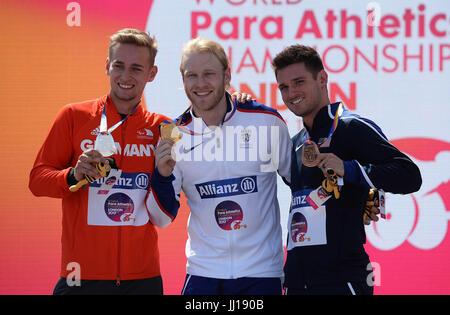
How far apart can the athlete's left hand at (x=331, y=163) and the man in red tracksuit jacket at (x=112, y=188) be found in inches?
→ 34.9

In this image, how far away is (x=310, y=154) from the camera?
7.22 feet

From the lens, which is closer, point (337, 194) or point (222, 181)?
point (337, 194)

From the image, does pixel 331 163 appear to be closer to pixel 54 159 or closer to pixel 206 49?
pixel 206 49

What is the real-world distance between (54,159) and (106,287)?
0.67 metres

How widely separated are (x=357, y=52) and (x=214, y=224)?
1.95 m

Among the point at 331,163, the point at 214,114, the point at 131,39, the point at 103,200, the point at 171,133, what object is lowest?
the point at 103,200

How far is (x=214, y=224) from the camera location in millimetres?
2420

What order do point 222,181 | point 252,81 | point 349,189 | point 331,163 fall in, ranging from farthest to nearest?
point 252,81 → point 222,181 → point 349,189 → point 331,163

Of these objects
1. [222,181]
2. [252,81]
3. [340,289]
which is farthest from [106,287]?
[252,81]

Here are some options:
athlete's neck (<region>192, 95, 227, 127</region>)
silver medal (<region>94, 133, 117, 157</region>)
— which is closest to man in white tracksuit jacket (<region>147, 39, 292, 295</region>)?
athlete's neck (<region>192, 95, 227, 127</region>)

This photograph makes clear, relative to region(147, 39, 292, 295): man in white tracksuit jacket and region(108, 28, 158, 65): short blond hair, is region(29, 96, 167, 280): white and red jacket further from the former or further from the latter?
region(108, 28, 158, 65): short blond hair

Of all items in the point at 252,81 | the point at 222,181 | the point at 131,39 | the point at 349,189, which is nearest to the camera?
the point at 349,189
